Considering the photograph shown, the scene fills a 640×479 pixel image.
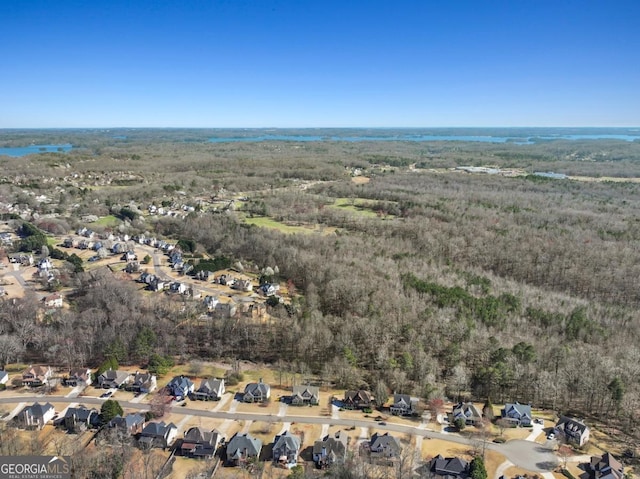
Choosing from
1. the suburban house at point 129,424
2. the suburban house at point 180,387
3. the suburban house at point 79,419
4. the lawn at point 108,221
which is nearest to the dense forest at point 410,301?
the lawn at point 108,221

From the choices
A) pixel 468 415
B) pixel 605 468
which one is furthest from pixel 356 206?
pixel 605 468

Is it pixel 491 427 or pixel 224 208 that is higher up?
pixel 224 208

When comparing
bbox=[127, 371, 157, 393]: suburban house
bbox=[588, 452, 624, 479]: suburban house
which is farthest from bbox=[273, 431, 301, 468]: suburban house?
bbox=[588, 452, 624, 479]: suburban house

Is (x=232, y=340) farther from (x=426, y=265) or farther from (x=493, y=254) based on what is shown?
(x=493, y=254)

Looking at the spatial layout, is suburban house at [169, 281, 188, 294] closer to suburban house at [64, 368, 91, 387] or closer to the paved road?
suburban house at [64, 368, 91, 387]

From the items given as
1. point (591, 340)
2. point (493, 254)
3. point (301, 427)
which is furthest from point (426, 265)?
point (301, 427)
